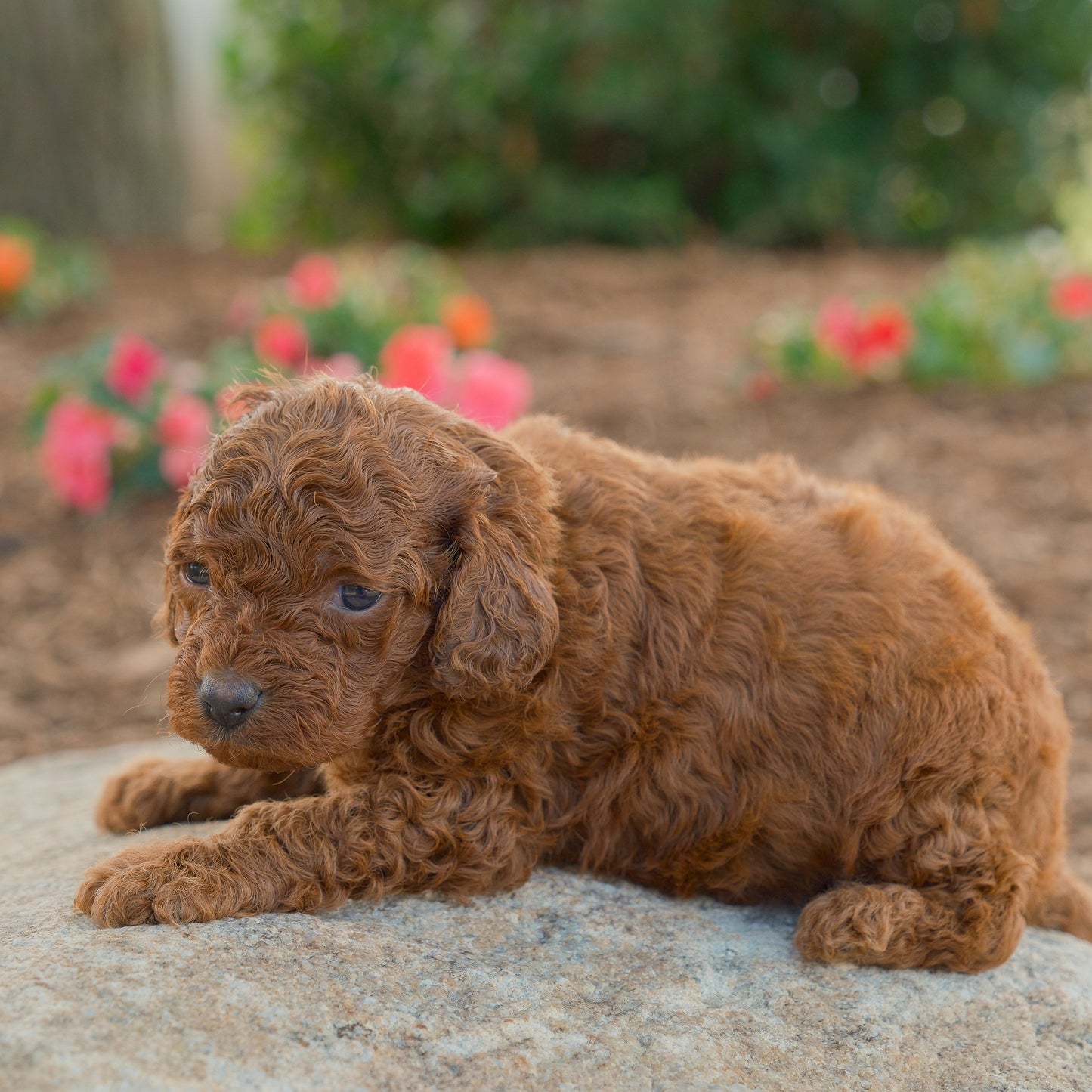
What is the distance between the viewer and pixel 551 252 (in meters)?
13.1

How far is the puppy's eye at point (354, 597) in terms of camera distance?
2.97m

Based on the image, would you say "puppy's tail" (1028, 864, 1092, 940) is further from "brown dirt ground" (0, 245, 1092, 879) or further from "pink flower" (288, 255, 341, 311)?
"pink flower" (288, 255, 341, 311)

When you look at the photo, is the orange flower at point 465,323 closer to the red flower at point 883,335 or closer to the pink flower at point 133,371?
the pink flower at point 133,371

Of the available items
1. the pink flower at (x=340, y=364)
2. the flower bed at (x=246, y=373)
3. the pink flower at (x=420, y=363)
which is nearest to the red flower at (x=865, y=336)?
the flower bed at (x=246, y=373)

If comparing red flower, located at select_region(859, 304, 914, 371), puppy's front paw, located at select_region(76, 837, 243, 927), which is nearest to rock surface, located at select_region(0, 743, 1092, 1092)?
puppy's front paw, located at select_region(76, 837, 243, 927)

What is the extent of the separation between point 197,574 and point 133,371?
4438 millimetres

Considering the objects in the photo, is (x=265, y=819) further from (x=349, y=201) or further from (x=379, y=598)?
(x=349, y=201)

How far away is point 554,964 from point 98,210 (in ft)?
43.1

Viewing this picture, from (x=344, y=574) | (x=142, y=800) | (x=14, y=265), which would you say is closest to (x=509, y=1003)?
(x=344, y=574)

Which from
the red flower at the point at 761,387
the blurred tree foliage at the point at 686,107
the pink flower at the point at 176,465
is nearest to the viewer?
the pink flower at the point at 176,465

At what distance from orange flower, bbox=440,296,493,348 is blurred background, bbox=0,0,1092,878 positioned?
20 mm

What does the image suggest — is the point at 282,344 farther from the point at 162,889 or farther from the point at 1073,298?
the point at 1073,298

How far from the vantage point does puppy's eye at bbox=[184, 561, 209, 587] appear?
10.1 ft

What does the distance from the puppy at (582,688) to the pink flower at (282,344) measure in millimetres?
3685
